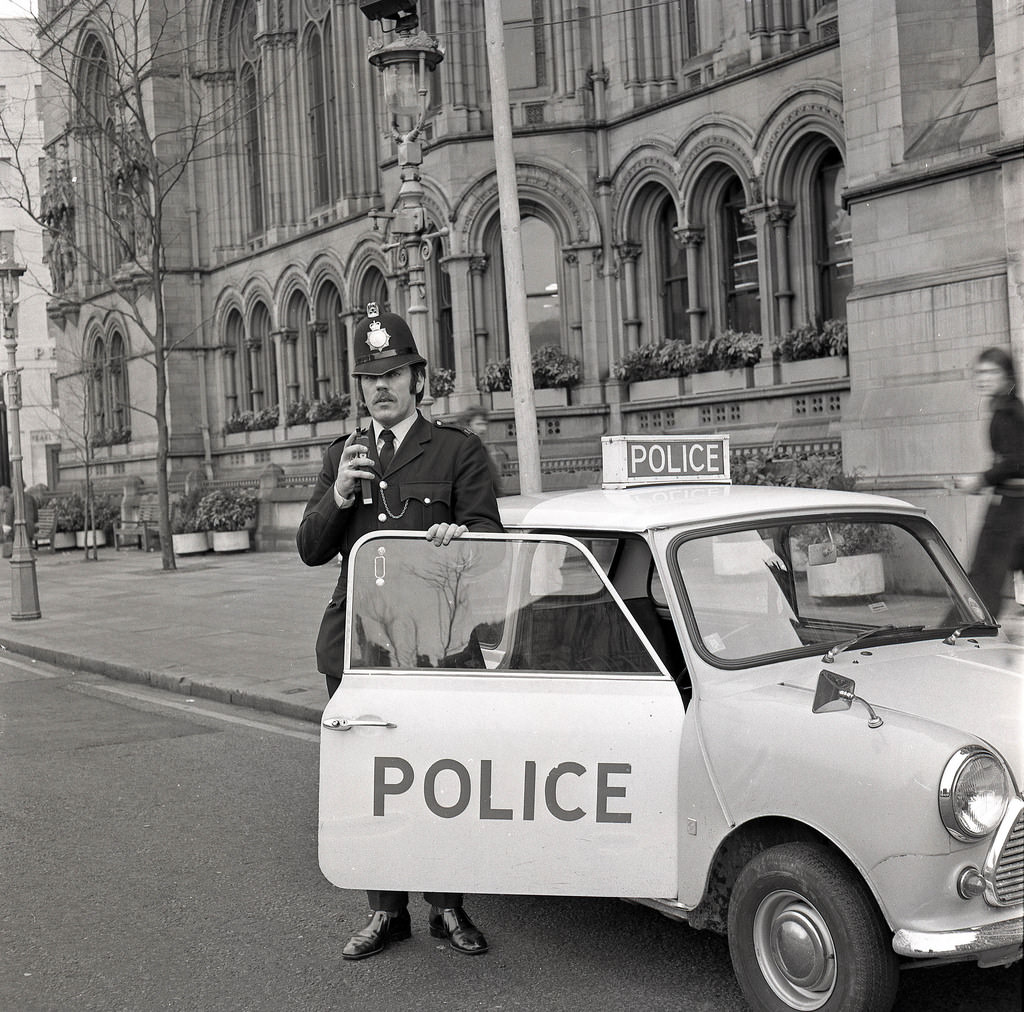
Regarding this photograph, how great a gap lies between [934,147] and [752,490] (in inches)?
446

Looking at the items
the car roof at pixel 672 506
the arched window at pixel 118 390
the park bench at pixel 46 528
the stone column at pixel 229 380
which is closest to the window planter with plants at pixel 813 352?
the car roof at pixel 672 506

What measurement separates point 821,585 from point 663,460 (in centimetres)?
94

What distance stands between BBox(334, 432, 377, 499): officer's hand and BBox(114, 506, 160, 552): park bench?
2817 centimetres

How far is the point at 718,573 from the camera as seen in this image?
4469 mm

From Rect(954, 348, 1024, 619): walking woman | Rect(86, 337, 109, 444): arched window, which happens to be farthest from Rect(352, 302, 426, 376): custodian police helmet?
Rect(86, 337, 109, 444): arched window

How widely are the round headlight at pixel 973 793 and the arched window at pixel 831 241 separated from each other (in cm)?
1807

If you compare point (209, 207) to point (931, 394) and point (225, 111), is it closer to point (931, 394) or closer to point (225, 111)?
point (225, 111)

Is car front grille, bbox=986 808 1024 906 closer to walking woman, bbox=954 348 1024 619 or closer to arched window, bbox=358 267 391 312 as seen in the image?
walking woman, bbox=954 348 1024 619

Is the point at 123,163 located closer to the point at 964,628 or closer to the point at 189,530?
the point at 189,530

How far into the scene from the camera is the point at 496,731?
4281 millimetres

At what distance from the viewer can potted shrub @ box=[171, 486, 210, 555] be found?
28547mm

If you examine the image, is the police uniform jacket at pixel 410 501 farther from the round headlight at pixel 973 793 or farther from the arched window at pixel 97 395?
the arched window at pixel 97 395

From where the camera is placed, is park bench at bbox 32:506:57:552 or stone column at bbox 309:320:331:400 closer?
stone column at bbox 309:320:331:400

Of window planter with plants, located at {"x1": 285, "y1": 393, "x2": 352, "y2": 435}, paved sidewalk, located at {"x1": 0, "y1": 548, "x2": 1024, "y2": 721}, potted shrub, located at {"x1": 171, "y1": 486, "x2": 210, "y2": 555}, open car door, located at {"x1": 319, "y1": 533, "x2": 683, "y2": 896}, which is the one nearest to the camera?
open car door, located at {"x1": 319, "y1": 533, "x2": 683, "y2": 896}
